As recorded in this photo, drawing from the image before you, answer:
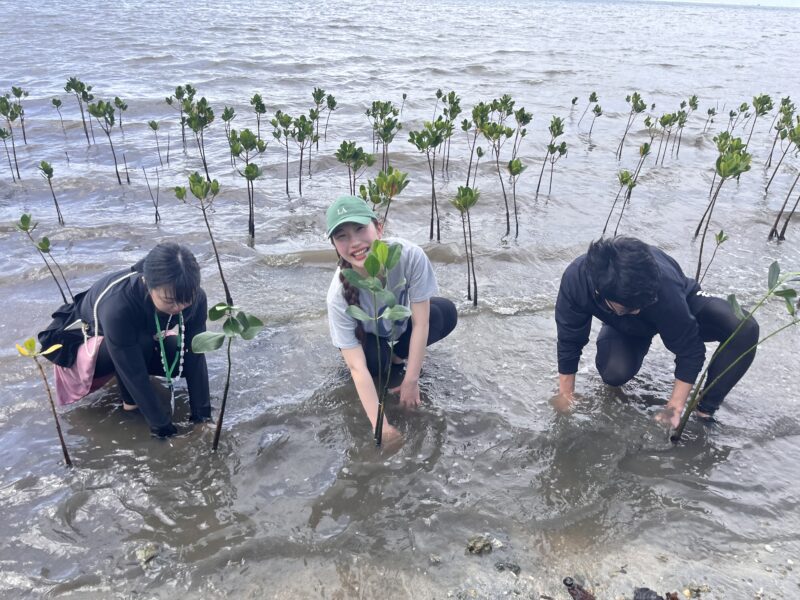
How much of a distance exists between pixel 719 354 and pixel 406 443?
1.94 meters

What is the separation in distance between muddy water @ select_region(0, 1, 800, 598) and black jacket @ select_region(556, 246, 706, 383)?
0.45m

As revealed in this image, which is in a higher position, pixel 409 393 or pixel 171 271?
pixel 171 271

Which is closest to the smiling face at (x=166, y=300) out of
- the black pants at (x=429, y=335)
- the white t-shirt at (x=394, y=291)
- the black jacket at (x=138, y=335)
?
the black jacket at (x=138, y=335)

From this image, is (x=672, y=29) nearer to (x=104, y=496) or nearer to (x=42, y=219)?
(x=42, y=219)

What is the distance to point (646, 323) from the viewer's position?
333 centimetres

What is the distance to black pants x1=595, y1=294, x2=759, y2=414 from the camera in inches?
129

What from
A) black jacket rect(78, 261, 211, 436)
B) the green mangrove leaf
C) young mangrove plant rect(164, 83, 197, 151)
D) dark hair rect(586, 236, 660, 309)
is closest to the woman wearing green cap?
the green mangrove leaf

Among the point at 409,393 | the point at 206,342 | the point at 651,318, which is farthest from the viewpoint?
the point at 409,393

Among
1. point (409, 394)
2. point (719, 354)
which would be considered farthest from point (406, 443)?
point (719, 354)

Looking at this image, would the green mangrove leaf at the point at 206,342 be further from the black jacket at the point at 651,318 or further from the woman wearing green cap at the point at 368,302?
the black jacket at the point at 651,318

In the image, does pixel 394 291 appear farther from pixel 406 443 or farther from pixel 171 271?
pixel 171 271

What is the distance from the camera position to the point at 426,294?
131 inches

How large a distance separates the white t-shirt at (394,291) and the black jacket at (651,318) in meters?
0.80

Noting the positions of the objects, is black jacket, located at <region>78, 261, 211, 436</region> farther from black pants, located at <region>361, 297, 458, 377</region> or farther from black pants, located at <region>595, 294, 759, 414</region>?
black pants, located at <region>595, 294, 759, 414</region>
